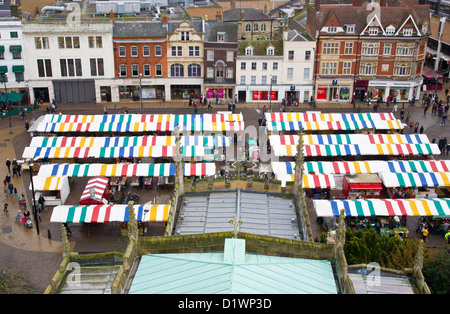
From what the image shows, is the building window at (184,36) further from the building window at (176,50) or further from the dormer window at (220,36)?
the dormer window at (220,36)

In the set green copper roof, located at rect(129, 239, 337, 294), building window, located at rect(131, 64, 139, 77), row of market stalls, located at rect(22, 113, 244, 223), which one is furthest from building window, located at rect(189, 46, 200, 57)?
green copper roof, located at rect(129, 239, 337, 294)

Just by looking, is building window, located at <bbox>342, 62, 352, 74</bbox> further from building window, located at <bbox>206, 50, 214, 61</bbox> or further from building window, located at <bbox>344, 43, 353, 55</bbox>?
building window, located at <bbox>206, 50, 214, 61</bbox>

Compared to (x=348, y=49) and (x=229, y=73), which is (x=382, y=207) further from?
(x=229, y=73)

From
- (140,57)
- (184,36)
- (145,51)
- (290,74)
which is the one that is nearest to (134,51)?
(140,57)

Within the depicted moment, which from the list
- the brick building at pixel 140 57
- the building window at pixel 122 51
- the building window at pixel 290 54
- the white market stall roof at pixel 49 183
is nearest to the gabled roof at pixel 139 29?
the brick building at pixel 140 57

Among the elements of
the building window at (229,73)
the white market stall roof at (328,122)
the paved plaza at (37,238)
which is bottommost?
the paved plaza at (37,238)
